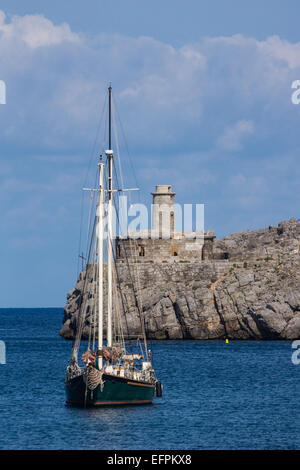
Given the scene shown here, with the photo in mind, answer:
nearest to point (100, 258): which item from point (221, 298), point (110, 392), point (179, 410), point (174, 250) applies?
point (110, 392)

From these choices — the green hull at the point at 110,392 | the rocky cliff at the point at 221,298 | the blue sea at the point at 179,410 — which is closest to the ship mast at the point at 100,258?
the green hull at the point at 110,392

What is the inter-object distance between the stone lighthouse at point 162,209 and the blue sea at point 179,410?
3178 cm

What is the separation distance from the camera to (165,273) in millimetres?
103188

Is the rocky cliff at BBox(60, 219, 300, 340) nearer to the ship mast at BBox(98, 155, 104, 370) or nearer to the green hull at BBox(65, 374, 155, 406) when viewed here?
the ship mast at BBox(98, 155, 104, 370)

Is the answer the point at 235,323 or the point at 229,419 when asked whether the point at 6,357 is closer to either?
the point at 235,323

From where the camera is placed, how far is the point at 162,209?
111 meters

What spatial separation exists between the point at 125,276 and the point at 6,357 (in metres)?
20.6

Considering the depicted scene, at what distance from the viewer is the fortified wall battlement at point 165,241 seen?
10850 cm

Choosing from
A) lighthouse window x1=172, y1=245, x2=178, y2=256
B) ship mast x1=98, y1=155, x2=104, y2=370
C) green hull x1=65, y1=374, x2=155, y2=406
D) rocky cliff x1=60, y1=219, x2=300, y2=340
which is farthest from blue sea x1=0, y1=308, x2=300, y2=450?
lighthouse window x1=172, y1=245, x2=178, y2=256

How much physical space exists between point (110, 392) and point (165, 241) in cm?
6177

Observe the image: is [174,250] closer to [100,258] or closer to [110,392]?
[100,258]

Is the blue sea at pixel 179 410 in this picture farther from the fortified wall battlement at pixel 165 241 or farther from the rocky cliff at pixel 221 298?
the fortified wall battlement at pixel 165 241
